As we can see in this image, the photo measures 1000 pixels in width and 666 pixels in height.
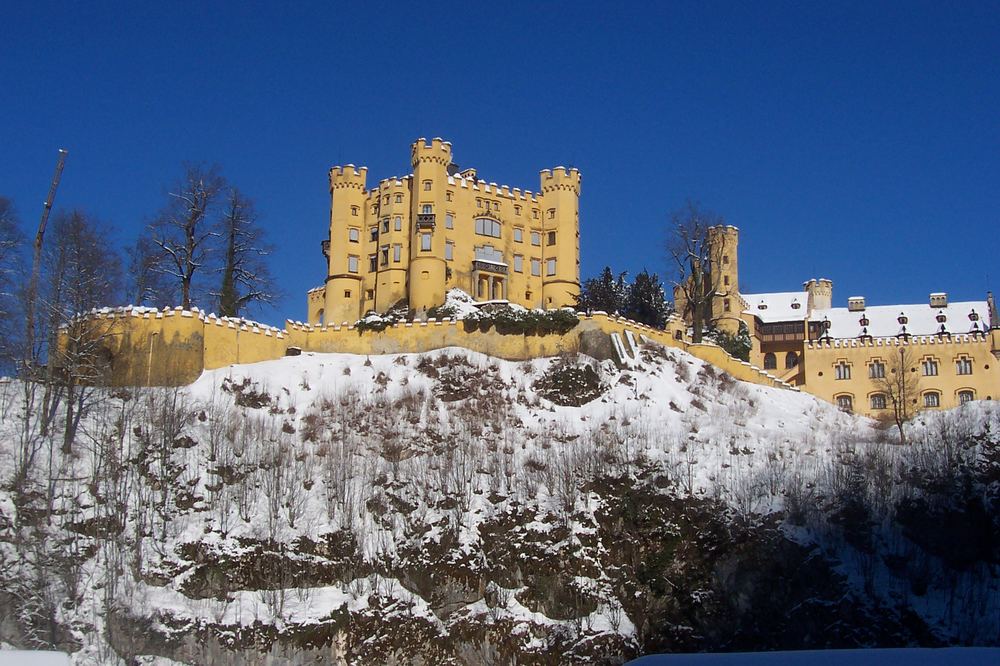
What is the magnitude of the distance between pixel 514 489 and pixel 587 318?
14.3 m

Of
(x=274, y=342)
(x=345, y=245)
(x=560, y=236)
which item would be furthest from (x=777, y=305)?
(x=274, y=342)

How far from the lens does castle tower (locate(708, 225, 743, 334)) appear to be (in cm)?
7325

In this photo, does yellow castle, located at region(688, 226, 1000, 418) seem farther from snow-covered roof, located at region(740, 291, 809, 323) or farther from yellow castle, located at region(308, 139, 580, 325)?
yellow castle, located at region(308, 139, 580, 325)

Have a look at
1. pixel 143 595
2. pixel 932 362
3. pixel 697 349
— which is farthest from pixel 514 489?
pixel 932 362

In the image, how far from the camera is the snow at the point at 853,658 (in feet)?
55.5

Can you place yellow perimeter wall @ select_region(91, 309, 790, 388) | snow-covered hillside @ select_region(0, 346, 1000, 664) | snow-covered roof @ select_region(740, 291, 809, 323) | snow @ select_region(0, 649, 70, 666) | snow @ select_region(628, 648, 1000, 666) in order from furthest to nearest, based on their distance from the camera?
1. snow-covered roof @ select_region(740, 291, 809, 323)
2. yellow perimeter wall @ select_region(91, 309, 790, 388)
3. snow-covered hillside @ select_region(0, 346, 1000, 664)
4. snow @ select_region(0, 649, 70, 666)
5. snow @ select_region(628, 648, 1000, 666)

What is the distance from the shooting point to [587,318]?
2135 inches

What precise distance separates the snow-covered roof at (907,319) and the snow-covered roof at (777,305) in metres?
1.27

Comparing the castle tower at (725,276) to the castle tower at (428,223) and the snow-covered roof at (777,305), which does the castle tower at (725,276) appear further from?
the castle tower at (428,223)

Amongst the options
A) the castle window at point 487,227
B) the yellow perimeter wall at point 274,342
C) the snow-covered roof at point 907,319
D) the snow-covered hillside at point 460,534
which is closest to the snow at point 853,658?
the snow-covered hillside at point 460,534

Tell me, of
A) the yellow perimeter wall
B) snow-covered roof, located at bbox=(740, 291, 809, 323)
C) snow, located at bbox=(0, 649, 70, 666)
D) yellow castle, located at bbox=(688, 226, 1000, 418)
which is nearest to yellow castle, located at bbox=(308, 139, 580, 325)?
the yellow perimeter wall

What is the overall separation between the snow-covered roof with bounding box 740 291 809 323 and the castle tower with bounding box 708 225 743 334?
2.23 m

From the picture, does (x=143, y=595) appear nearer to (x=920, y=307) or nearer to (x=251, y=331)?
Answer: (x=251, y=331)

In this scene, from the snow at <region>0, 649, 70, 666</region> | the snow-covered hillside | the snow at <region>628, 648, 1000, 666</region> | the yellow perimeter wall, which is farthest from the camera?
the yellow perimeter wall
